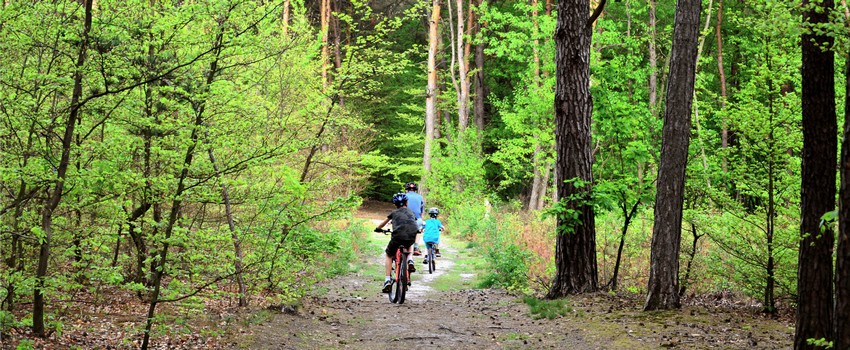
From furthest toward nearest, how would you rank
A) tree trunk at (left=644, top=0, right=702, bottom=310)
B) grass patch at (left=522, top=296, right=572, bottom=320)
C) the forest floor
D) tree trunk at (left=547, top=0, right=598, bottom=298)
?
1. tree trunk at (left=547, top=0, right=598, bottom=298)
2. grass patch at (left=522, top=296, right=572, bottom=320)
3. tree trunk at (left=644, top=0, right=702, bottom=310)
4. the forest floor

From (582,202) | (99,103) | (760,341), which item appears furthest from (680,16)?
(99,103)

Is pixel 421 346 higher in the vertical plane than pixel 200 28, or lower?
lower

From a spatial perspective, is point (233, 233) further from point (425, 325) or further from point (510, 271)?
point (510, 271)

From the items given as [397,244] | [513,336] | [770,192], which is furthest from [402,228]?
[770,192]

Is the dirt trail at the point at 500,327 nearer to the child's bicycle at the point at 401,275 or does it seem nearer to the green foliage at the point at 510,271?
the child's bicycle at the point at 401,275

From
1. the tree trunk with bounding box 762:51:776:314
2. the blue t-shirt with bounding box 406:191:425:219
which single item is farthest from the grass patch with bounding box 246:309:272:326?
the tree trunk with bounding box 762:51:776:314

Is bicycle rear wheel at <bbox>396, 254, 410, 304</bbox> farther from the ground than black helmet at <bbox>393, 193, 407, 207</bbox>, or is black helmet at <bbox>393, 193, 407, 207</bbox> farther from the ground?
black helmet at <bbox>393, 193, 407, 207</bbox>

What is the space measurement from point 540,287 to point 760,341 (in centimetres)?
550

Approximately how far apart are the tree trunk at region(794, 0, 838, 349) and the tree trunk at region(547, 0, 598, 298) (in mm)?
3956

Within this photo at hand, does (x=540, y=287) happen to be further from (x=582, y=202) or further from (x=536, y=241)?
(x=536, y=241)

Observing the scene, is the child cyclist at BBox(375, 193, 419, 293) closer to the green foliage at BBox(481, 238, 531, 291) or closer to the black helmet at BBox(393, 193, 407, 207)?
the black helmet at BBox(393, 193, 407, 207)

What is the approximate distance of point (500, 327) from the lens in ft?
30.3

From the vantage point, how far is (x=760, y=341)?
702 centimetres

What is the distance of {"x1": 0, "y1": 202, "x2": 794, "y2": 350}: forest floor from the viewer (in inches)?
286
